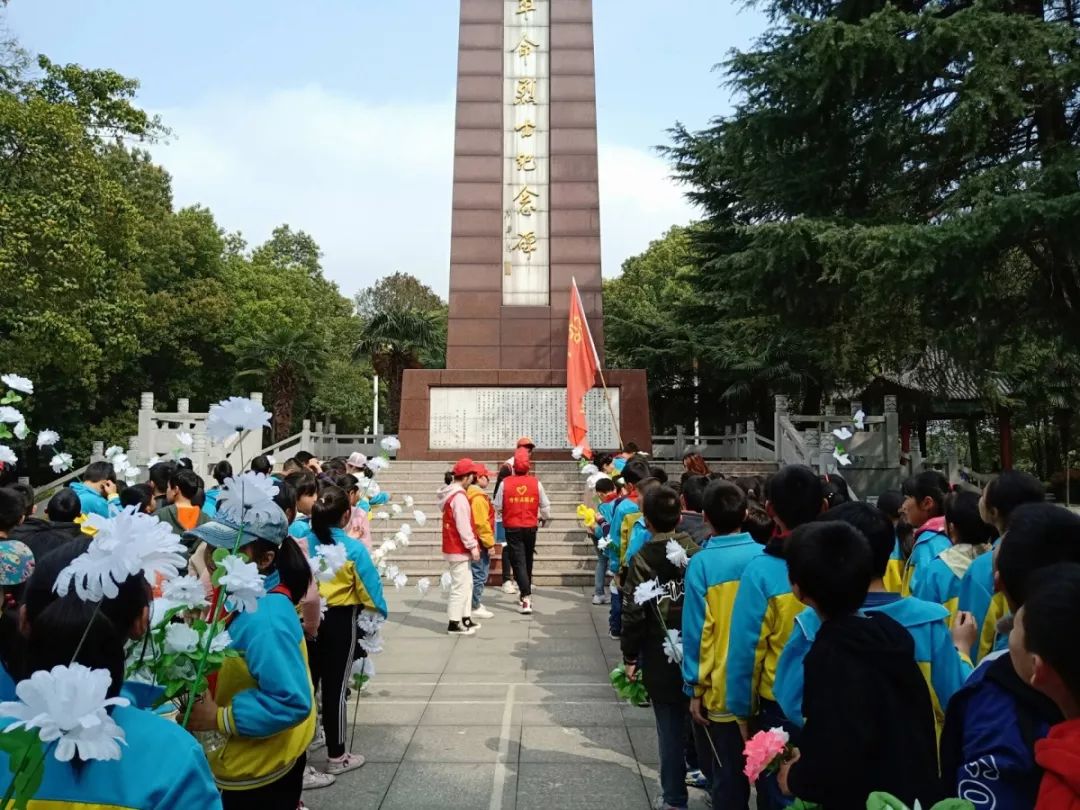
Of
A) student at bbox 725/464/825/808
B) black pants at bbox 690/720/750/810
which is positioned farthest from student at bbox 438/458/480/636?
student at bbox 725/464/825/808

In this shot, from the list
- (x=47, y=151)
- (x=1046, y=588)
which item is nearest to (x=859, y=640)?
(x=1046, y=588)

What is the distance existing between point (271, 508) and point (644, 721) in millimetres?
3298

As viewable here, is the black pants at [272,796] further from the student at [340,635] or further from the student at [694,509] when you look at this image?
the student at [694,509]

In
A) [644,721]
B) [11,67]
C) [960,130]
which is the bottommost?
[644,721]

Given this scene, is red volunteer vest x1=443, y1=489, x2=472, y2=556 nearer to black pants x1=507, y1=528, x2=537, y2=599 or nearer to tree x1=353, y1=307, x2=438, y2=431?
black pants x1=507, y1=528, x2=537, y2=599

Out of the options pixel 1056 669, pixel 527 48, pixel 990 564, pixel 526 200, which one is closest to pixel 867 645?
pixel 1056 669

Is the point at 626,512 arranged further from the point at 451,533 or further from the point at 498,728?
the point at 451,533

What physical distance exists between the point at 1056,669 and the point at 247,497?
143 centimetres

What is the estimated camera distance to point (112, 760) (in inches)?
48.6

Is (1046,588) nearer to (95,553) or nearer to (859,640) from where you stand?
(859,640)

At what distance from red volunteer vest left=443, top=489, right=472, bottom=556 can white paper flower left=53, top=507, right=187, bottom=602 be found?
17.8ft

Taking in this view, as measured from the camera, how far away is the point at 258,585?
5.41ft

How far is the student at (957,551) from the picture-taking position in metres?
2.87

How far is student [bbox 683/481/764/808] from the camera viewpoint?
8.87 feet
